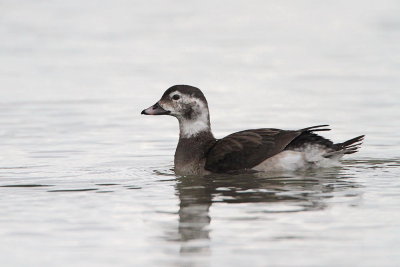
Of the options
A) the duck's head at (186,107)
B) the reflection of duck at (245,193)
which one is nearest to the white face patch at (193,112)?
the duck's head at (186,107)

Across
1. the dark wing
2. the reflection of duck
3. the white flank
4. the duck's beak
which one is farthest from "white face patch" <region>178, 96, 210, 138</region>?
the white flank

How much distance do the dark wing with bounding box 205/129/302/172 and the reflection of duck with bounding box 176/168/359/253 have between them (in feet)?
0.45

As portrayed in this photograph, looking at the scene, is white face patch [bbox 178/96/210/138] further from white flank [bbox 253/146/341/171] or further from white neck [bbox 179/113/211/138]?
white flank [bbox 253/146/341/171]

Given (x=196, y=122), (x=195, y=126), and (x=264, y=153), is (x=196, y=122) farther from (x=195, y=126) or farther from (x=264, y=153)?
(x=264, y=153)

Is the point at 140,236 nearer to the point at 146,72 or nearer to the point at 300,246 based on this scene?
the point at 300,246

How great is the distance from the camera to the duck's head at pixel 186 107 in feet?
41.9

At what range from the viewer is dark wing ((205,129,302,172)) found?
39.4ft

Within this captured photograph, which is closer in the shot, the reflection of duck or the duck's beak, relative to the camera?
the reflection of duck

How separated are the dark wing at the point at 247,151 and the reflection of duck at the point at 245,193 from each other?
136mm

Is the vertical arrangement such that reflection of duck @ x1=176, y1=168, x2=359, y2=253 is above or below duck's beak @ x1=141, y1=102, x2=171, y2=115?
below

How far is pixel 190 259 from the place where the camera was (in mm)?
8023

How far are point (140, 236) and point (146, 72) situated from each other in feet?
35.4

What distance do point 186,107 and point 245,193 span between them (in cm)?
232

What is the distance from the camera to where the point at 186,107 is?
42.0 ft
